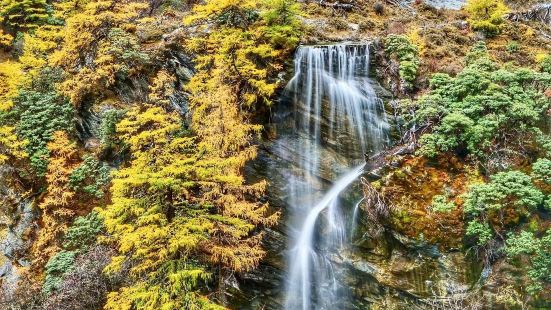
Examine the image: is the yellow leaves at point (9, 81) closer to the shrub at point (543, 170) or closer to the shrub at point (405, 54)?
the shrub at point (405, 54)

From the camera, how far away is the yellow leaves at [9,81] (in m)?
14.5

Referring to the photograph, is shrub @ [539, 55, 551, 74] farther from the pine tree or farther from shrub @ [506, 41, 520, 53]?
the pine tree

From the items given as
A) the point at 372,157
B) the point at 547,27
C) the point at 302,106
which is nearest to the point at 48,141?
the point at 302,106

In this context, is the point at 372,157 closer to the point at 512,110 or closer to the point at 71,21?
the point at 512,110

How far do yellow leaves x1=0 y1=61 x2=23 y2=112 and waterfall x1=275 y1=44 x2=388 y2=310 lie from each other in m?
10.8

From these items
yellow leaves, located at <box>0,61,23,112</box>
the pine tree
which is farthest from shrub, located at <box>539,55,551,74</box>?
the pine tree

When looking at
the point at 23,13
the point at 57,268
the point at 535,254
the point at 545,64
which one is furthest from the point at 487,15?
the point at 23,13

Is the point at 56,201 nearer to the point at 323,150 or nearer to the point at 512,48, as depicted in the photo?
the point at 323,150

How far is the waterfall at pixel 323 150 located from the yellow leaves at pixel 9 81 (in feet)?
35.4

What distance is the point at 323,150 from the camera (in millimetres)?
12141

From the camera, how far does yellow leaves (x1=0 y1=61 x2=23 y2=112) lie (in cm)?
1452

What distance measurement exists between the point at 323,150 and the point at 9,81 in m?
12.7

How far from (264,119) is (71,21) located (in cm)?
887

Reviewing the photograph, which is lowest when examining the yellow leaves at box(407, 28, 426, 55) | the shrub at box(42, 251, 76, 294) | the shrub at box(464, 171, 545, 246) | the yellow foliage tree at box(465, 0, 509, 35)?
the shrub at box(42, 251, 76, 294)
